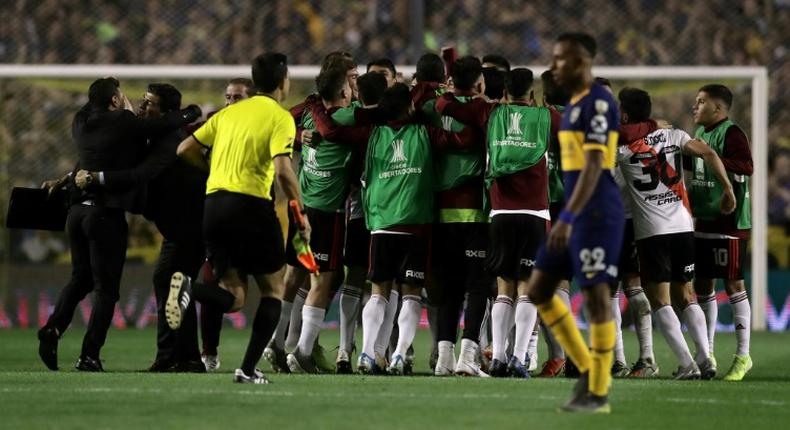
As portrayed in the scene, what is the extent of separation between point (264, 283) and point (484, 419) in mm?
2023

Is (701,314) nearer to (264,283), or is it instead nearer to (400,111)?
(400,111)

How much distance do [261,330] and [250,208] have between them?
2.30ft

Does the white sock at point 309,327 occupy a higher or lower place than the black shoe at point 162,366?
higher

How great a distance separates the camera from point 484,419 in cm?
699

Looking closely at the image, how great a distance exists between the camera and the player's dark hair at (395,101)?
9.91 m

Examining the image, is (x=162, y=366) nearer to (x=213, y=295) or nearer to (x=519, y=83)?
(x=213, y=295)

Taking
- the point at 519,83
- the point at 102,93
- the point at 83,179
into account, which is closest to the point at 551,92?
the point at 519,83

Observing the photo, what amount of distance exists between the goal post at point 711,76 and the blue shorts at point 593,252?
858cm

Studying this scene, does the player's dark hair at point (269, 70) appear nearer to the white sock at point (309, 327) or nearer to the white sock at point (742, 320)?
the white sock at point (309, 327)

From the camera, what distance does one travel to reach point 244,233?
840cm

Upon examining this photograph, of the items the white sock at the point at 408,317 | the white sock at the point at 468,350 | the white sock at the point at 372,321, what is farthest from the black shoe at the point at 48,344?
the white sock at the point at 468,350

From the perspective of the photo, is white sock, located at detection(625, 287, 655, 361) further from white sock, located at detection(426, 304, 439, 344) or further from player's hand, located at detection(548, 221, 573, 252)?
player's hand, located at detection(548, 221, 573, 252)

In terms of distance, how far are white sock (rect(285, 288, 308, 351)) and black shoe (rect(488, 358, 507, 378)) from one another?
1.79 metres

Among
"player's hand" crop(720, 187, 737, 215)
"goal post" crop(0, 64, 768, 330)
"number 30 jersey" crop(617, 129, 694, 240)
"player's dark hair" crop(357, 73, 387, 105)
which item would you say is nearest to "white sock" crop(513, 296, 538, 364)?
"number 30 jersey" crop(617, 129, 694, 240)
